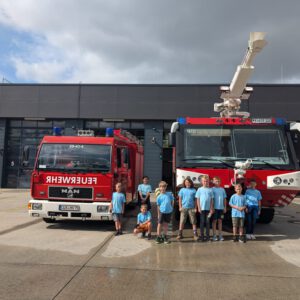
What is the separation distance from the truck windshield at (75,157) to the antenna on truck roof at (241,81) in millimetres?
4121

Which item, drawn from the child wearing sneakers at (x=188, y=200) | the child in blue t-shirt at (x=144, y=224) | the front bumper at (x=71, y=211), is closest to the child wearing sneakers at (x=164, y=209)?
the child wearing sneakers at (x=188, y=200)

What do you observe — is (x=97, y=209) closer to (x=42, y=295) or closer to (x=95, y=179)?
(x=95, y=179)

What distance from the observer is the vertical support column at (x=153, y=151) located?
24.0 metres

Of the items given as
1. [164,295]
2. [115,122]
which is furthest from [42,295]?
[115,122]

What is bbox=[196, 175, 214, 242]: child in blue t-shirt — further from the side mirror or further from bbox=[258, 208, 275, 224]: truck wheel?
bbox=[258, 208, 275, 224]: truck wheel

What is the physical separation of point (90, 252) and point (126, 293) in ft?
7.34

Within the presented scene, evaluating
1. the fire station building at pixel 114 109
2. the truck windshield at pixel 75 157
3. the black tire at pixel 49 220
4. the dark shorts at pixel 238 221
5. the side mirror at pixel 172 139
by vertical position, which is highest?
the fire station building at pixel 114 109

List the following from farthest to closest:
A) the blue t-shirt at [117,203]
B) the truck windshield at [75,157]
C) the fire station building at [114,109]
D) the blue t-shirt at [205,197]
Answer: the fire station building at [114,109] → the truck windshield at [75,157] → the blue t-shirt at [117,203] → the blue t-shirt at [205,197]

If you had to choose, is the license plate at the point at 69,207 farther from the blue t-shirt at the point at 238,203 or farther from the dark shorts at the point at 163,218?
the blue t-shirt at the point at 238,203

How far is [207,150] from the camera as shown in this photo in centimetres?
846

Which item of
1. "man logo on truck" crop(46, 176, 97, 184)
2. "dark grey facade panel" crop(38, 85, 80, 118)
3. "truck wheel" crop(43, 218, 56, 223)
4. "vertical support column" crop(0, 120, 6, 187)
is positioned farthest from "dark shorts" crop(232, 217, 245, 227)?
"vertical support column" crop(0, 120, 6, 187)

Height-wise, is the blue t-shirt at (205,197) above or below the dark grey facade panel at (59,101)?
below

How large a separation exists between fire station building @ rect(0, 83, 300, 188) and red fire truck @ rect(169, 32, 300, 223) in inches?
579

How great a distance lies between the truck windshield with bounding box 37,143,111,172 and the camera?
8820 mm
